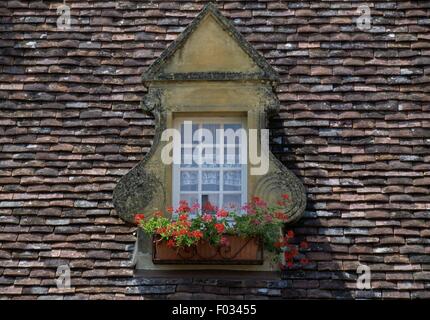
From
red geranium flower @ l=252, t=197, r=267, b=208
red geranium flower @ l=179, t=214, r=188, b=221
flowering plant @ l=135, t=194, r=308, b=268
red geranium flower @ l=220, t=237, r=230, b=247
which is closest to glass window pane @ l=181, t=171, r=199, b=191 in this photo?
flowering plant @ l=135, t=194, r=308, b=268

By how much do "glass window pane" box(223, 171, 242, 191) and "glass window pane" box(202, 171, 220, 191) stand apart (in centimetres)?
8

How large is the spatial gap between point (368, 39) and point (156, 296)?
3683mm

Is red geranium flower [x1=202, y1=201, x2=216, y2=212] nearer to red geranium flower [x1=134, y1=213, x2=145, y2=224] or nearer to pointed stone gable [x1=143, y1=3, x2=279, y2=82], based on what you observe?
red geranium flower [x1=134, y1=213, x2=145, y2=224]

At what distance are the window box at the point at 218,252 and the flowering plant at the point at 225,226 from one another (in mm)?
50

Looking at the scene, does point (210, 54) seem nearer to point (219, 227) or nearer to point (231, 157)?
point (231, 157)

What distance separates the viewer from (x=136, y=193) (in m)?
9.86

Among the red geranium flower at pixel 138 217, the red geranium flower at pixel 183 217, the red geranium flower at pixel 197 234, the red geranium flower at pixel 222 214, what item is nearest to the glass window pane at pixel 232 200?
the red geranium flower at pixel 222 214

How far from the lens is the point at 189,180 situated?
1015 centimetres

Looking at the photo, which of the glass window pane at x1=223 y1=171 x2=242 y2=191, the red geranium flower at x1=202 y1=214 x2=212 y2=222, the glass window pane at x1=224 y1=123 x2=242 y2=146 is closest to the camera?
the red geranium flower at x1=202 y1=214 x2=212 y2=222

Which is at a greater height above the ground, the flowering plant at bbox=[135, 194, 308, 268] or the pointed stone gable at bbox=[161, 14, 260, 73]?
the pointed stone gable at bbox=[161, 14, 260, 73]

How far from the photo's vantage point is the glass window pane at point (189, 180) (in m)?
10.1

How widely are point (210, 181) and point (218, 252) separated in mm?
838

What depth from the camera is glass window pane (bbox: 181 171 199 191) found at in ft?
33.2
